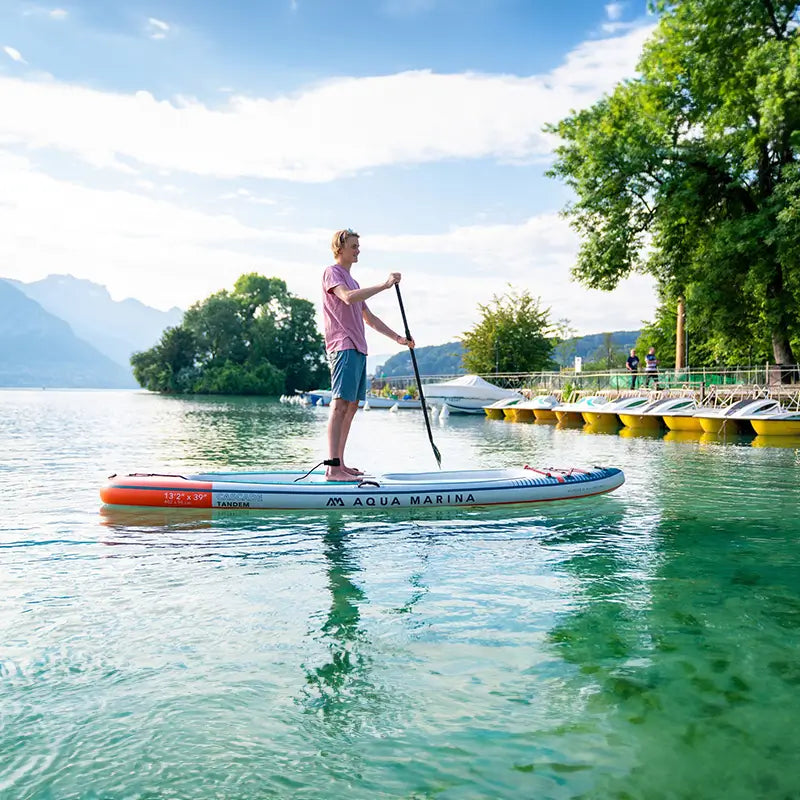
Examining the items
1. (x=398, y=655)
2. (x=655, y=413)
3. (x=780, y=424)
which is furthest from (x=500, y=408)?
(x=398, y=655)

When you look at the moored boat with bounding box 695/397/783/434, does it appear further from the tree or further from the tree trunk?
the tree

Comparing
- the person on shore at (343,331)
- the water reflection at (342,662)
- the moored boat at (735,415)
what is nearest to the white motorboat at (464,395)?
the moored boat at (735,415)

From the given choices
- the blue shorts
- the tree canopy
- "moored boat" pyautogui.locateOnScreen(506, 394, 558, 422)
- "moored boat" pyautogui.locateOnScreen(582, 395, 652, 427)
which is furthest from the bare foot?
the tree canopy

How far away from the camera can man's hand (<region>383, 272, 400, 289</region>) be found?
27.2 ft

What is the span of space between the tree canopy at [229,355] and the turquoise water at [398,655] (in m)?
91.6

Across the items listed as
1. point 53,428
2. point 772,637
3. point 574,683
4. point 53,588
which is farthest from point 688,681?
point 53,428

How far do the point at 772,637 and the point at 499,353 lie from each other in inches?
2375

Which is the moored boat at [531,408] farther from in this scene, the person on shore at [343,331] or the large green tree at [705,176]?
the person on shore at [343,331]

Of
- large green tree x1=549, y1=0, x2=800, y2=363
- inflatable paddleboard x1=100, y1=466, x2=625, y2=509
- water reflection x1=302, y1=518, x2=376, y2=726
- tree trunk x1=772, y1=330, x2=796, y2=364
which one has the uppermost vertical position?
large green tree x1=549, y1=0, x2=800, y2=363

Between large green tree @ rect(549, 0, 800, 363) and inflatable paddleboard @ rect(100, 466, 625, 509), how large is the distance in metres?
21.6

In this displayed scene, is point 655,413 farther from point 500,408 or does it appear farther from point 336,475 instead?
point 336,475

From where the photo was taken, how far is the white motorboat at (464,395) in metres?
48.7

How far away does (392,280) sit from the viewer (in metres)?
8.37

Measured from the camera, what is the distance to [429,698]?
3.90 metres
